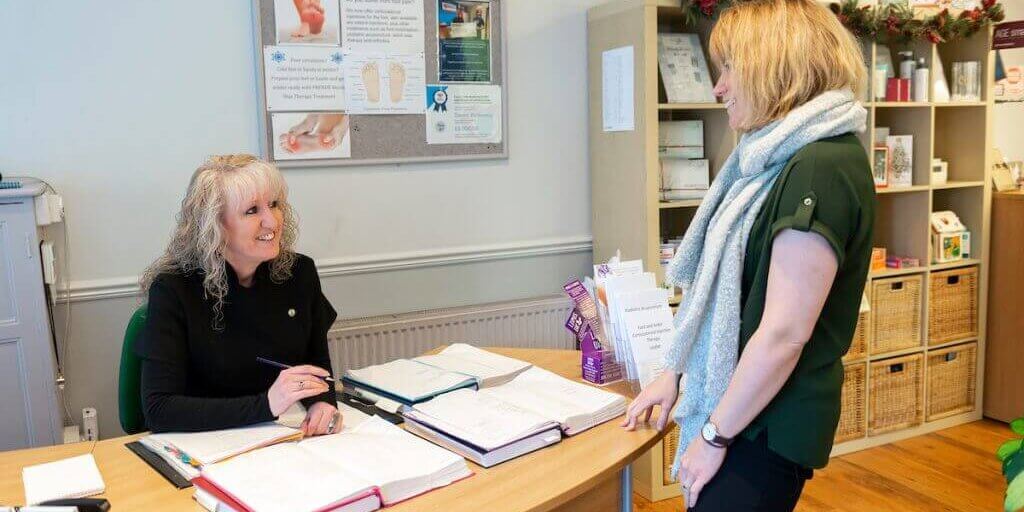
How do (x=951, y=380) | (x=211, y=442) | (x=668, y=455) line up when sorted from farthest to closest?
(x=951, y=380)
(x=668, y=455)
(x=211, y=442)

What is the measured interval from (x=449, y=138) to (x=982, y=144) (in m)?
2.49

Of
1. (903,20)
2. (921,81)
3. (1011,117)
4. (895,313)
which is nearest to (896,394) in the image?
(895,313)

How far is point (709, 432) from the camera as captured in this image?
1521mm

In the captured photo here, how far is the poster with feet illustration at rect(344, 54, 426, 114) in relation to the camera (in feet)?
9.66

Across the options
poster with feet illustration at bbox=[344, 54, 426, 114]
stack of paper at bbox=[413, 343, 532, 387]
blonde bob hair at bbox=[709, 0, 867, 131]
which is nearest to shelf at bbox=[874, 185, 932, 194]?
poster with feet illustration at bbox=[344, 54, 426, 114]

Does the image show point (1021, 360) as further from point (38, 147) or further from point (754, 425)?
point (38, 147)

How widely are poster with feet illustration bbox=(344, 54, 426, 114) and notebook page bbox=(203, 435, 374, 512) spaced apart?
163 centimetres

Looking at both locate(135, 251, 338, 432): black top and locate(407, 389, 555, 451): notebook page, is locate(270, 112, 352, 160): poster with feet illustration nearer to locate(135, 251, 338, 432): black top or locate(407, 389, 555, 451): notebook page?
locate(135, 251, 338, 432): black top

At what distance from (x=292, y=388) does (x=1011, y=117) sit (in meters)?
4.26

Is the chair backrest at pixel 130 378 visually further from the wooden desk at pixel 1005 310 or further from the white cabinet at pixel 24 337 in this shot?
the wooden desk at pixel 1005 310

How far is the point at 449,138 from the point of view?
315cm

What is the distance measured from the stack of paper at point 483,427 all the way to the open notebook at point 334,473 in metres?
0.05

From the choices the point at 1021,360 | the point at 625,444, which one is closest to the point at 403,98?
the point at 625,444

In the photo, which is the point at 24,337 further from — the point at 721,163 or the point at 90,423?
the point at 721,163
